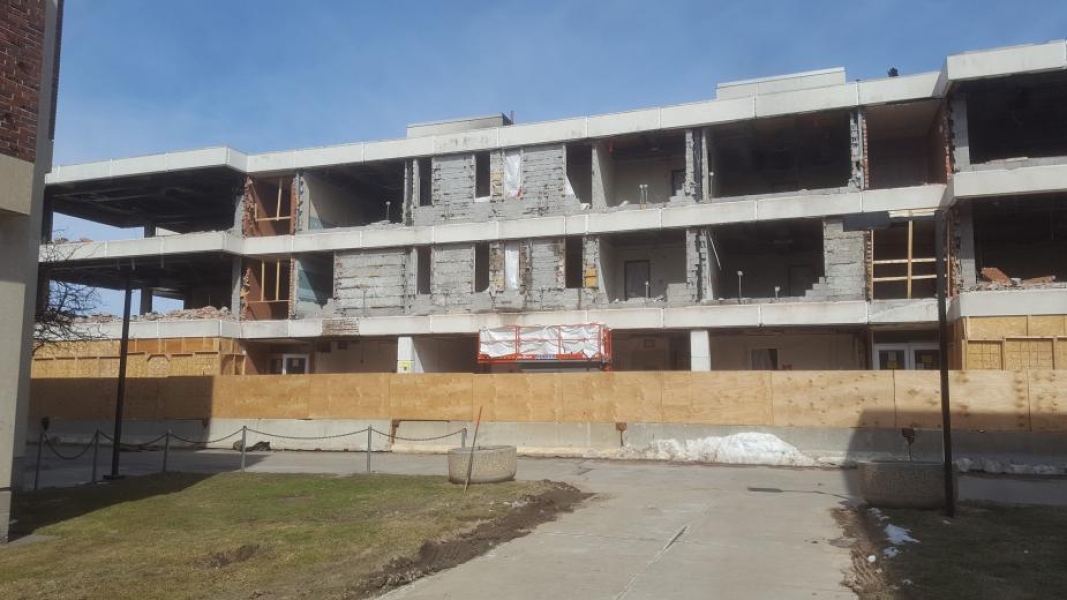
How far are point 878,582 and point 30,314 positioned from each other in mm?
12910

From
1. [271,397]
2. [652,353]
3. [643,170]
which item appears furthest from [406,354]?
[643,170]

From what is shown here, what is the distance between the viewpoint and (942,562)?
27.3ft

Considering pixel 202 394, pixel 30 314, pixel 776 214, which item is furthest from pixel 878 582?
pixel 202 394

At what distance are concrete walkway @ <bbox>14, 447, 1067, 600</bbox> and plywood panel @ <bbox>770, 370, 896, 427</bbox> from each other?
9.45ft

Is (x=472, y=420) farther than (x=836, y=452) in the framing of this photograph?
Yes

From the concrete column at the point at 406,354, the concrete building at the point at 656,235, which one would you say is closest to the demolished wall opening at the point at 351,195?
the concrete building at the point at 656,235

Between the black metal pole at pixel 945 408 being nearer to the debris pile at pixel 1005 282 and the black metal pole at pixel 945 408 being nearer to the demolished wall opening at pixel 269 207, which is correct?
the debris pile at pixel 1005 282

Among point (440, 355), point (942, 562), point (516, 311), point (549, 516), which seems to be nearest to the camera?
point (942, 562)

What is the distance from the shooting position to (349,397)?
2784 centimetres

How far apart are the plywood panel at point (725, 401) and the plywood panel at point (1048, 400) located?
6458mm

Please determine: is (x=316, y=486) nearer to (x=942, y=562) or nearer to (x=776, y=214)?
(x=942, y=562)

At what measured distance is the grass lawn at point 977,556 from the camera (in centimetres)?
730

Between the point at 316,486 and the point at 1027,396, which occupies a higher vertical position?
the point at 1027,396

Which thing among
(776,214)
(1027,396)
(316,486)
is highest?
(776,214)
